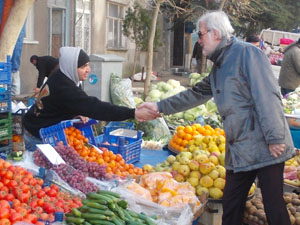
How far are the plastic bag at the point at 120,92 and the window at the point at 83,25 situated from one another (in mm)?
7204

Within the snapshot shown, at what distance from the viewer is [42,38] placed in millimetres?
12617

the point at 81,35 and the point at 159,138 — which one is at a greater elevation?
the point at 81,35

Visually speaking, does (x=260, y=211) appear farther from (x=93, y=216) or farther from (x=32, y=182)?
(x=32, y=182)

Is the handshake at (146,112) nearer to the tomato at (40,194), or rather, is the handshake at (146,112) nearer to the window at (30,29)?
the tomato at (40,194)

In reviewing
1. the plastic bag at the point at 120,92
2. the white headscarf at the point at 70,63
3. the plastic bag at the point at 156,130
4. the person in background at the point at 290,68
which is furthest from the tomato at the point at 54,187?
the person in background at the point at 290,68

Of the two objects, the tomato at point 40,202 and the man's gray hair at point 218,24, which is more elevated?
the man's gray hair at point 218,24

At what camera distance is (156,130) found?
24.2ft

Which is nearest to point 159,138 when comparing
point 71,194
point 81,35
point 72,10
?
point 71,194

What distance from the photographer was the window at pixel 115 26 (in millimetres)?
18234

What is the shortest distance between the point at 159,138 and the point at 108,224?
14.5 feet

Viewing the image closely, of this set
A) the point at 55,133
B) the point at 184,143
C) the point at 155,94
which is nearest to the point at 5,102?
the point at 55,133

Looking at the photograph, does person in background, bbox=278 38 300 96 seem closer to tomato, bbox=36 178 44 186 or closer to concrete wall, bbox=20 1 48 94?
concrete wall, bbox=20 1 48 94

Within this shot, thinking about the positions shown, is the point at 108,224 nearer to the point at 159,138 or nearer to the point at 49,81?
the point at 49,81

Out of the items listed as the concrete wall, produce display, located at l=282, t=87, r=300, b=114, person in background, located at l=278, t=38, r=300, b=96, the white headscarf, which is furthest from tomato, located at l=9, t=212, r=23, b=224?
the concrete wall
